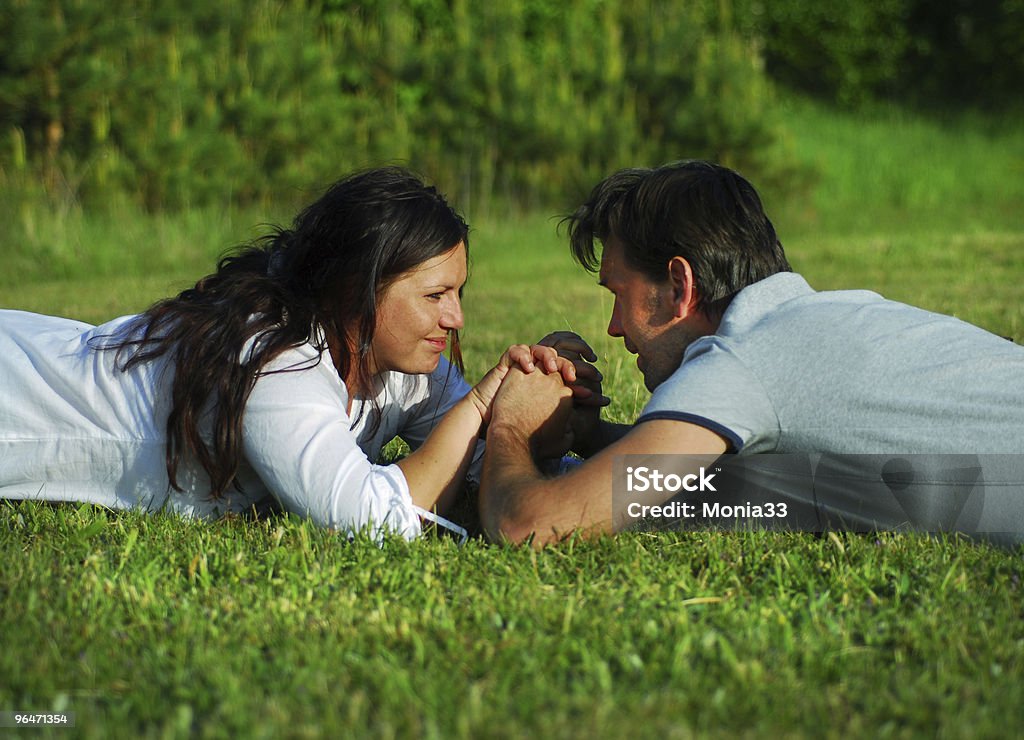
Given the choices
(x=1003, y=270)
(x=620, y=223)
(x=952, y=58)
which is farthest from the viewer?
(x=952, y=58)

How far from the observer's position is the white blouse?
3432 millimetres

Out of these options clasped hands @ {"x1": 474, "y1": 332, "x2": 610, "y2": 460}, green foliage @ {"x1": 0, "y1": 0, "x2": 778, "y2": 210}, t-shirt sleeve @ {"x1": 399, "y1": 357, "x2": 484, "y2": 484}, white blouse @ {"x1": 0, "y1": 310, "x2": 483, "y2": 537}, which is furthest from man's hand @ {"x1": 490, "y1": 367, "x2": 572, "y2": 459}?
green foliage @ {"x1": 0, "y1": 0, "x2": 778, "y2": 210}

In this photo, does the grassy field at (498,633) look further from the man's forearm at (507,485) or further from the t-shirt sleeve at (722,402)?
the t-shirt sleeve at (722,402)

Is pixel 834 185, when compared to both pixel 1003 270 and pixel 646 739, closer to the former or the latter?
pixel 1003 270

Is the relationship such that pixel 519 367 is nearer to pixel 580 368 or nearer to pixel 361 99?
pixel 580 368

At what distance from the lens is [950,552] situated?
11.1 feet

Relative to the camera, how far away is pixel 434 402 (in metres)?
4.53

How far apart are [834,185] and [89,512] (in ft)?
50.7

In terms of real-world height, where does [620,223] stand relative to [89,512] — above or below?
above

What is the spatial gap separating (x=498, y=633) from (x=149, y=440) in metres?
1.49

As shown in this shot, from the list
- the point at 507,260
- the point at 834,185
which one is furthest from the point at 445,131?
the point at 834,185

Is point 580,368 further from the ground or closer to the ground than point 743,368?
closer to the ground

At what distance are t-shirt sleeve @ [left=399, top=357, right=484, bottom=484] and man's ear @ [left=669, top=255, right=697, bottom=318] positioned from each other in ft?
3.90

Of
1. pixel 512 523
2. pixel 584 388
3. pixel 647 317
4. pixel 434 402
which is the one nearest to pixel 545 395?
pixel 584 388
